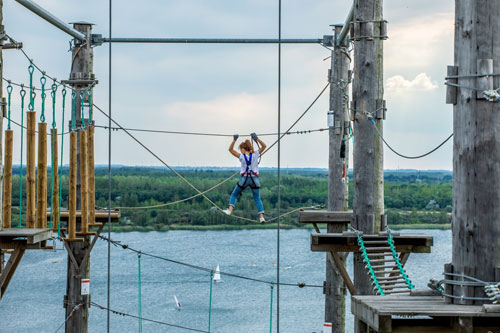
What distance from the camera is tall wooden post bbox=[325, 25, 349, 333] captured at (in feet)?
33.0

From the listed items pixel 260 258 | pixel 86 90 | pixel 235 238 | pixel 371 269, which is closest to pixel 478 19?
pixel 371 269

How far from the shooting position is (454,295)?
168 inches

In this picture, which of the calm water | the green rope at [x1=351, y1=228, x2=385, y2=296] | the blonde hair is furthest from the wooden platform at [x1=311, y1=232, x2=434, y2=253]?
the calm water

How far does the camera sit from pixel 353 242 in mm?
7172

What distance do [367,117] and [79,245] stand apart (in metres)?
5.01

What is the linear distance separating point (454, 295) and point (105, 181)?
64.3 meters

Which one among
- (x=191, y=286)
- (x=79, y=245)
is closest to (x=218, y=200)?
(x=191, y=286)

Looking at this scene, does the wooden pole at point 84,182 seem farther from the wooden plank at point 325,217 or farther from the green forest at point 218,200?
the green forest at point 218,200

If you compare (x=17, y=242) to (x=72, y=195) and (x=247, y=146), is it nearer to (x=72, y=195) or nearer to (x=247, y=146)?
(x=72, y=195)

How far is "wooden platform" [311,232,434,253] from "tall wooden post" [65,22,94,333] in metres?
4.22

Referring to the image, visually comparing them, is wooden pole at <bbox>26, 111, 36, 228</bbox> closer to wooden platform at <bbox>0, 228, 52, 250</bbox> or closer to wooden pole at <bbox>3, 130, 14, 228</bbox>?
wooden pole at <bbox>3, 130, 14, 228</bbox>

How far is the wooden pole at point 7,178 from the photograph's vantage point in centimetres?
721

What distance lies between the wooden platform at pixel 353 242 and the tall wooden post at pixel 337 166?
2650 mm

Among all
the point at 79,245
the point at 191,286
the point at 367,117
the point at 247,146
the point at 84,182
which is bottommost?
the point at 191,286
